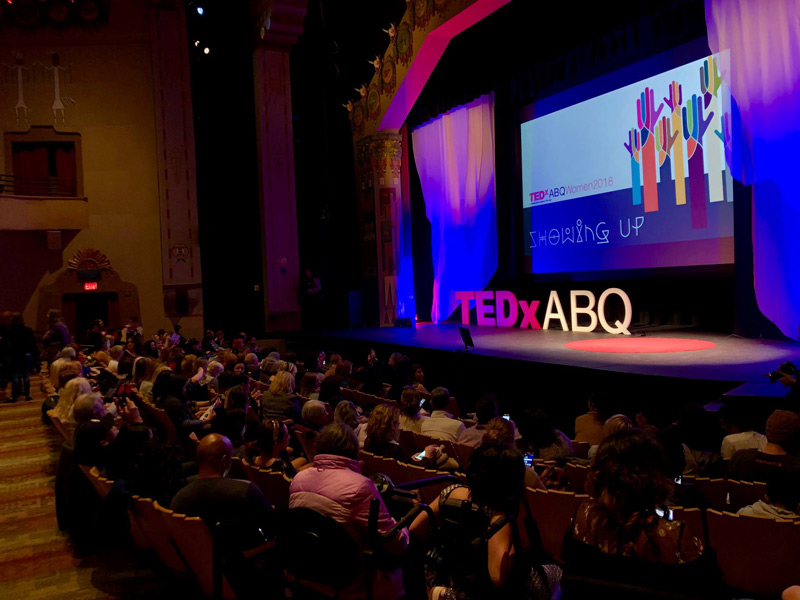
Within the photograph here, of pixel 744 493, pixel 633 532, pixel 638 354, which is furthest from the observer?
pixel 638 354

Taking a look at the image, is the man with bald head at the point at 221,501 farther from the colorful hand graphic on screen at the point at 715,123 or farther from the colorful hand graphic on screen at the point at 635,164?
the colorful hand graphic on screen at the point at 635,164

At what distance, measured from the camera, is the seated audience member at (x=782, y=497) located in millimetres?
2129

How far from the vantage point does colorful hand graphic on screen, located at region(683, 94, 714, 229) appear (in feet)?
28.6

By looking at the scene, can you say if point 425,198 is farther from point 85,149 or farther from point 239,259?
point 85,149

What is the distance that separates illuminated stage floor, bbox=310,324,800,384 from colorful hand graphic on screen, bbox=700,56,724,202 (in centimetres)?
197

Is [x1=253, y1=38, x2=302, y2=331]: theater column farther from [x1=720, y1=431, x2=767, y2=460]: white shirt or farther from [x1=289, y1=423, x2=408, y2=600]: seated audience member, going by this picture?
[x1=289, y1=423, x2=408, y2=600]: seated audience member

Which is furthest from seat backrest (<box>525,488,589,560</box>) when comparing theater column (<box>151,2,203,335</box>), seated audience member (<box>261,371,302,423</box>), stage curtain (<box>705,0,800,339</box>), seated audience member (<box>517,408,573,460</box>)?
theater column (<box>151,2,203,335</box>)

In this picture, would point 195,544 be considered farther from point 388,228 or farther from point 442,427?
point 388,228

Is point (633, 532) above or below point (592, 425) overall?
above

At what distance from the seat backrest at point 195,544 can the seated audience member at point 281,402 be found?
212 cm

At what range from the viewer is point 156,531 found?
2436 millimetres

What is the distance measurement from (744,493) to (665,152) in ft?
24.8

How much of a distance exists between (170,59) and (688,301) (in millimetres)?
12026

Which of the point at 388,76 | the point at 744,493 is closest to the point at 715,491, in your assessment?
the point at 744,493
